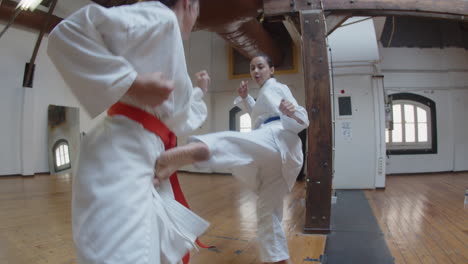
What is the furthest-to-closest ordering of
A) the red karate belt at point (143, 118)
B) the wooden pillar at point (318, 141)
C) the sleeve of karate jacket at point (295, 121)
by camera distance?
the wooden pillar at point (318, 141), the sleeve of karate jacket at point (295, 121), the red karate belt at point (143, 118)

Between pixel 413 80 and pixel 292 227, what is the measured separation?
677 cm

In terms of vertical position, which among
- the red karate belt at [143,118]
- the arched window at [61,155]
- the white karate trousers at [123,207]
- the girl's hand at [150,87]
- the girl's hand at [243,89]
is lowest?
the arched window at [61,155]

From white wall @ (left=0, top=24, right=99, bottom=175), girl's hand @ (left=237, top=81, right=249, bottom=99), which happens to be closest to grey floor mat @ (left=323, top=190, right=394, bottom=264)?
girl's hand @ (left=237, top=81, right=249, bottom=99)

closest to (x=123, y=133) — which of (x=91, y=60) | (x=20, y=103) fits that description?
(x=91, y=60)

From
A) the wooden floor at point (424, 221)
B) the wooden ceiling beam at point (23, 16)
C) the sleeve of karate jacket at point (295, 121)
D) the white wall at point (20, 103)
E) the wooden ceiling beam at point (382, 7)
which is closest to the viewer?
the sleeve of karate jacket at point (295, 121)

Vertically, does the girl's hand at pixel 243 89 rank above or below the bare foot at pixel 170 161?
above

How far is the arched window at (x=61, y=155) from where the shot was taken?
752 centimetres

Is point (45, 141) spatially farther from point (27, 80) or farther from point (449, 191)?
point (449, 191)

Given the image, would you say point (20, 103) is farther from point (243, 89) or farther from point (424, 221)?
point (424, 221)

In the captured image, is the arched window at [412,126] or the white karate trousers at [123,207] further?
the arched window at [412,126]

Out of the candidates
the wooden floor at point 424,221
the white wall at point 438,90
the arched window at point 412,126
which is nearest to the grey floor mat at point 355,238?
the wooden floor at point 424,221

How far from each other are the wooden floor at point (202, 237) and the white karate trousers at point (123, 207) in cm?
148

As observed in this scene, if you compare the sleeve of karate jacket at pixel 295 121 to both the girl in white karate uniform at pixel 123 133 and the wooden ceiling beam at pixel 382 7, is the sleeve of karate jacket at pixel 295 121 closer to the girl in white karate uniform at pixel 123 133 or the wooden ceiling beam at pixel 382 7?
the girl in white karate uniform at pixel 123 133

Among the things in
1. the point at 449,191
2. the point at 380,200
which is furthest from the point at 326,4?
the point at 449,191
